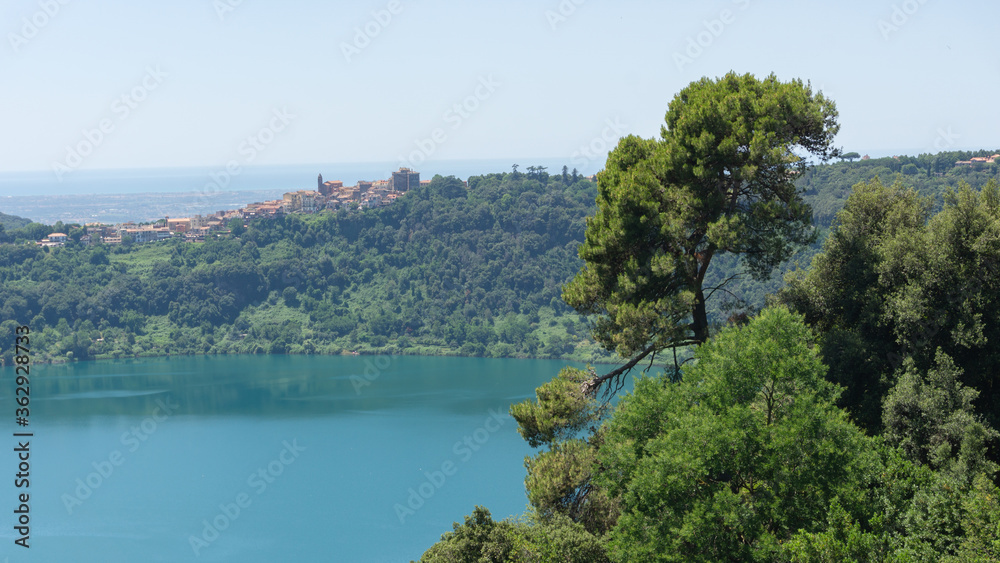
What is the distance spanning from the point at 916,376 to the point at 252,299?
77.2m

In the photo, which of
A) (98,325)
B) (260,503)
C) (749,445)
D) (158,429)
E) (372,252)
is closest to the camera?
(749,445)

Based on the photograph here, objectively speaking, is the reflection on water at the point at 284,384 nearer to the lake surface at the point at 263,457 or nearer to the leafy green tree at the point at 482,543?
the lake surface at the point at 263,457

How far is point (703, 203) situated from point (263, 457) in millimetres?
38978

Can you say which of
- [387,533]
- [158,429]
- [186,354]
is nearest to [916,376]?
[387,533]

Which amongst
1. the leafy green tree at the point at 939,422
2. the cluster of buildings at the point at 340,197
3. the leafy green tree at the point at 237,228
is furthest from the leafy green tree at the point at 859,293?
the cluster of buildings at the point at 340,197

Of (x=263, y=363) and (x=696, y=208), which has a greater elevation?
(x=696, y=208)

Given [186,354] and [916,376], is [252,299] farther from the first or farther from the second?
[916,376]

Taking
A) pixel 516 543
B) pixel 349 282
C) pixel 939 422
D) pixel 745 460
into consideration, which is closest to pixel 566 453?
pixel 516 543

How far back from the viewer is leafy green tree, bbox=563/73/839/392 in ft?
35.2

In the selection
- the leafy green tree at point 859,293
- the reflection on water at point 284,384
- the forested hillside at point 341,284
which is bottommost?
the reflection on water at point 284,384

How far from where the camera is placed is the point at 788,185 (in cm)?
1088

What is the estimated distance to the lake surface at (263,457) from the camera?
3338 centimetres

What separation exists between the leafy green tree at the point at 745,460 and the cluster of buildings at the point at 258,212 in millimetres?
87041

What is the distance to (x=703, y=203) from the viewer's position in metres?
10.9
